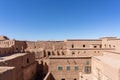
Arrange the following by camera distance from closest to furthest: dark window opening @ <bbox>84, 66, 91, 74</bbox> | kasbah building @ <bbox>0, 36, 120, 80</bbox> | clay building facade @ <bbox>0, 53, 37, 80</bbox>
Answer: kasbah building @ <bbox>0, 36, 120, 80</bbox> → clay building facade @ <bbox>0, 53, 37, 80</bbox> → dark window opening @ <bbox>84, 66, 91, 74</bbox>

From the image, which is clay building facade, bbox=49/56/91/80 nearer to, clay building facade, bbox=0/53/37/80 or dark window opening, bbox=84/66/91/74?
dark window opening, bbox=84/66/91/74

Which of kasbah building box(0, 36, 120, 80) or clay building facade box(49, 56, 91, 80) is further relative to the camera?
clay building facade box(49, 56, 91, 80)

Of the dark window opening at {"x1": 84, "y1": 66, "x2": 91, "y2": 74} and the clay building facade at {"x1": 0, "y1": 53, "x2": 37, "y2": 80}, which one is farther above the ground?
the clay building facade at {"x1": 0, "y1": 53, "x2": 37, "y2": 80}

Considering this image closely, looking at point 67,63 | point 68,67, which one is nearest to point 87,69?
point 68,67

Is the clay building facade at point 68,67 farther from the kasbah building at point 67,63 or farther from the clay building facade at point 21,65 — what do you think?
the clay building facade at point 21,65

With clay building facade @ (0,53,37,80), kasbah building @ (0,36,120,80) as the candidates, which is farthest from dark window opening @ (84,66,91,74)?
clay building facade @ (0,53,37,80)

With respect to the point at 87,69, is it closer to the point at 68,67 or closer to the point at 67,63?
the point at 68,67

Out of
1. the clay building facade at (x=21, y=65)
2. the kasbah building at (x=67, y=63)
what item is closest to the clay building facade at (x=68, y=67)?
the kasbah building at (x=67, y=63)

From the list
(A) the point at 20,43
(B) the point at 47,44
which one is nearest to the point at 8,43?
(A) the point at 20,43

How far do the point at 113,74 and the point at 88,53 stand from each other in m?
20.8

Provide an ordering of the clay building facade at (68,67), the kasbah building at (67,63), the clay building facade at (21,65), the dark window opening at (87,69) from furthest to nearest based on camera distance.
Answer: the dark window opening at (87,69) → the clay building facade at (68,67) → the clay building facade at (21,65) → the kasbah building at (67,63)

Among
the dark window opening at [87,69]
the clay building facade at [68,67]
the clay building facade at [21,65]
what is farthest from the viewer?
the dark window opening at [87,69]

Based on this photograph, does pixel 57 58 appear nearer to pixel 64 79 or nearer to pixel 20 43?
pixel 64 79

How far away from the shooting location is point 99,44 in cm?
4056
